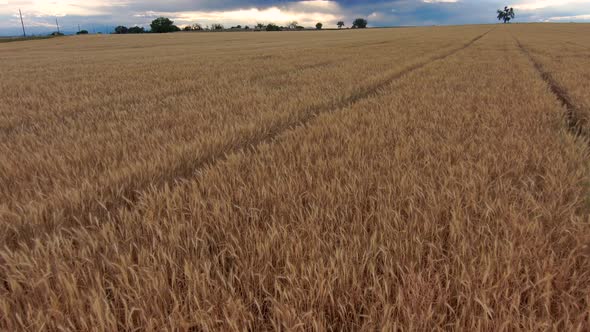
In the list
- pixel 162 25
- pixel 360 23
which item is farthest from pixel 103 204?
pixel 360 23

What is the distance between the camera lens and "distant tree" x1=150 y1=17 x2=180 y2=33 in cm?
9619

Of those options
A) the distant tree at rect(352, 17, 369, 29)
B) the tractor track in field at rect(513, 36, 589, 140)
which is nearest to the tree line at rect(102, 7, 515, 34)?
the distant tree at rect(352, 17, 369, 29)

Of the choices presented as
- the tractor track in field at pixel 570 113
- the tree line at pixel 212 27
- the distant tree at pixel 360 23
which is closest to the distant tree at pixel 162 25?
the tree line at pixel 212 27

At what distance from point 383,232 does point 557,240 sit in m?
0.84

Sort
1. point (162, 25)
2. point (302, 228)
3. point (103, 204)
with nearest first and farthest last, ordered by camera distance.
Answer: point (302, 228) → point (103, 204) → point (162, 25)

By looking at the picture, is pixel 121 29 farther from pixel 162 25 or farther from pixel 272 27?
pixel 272 27

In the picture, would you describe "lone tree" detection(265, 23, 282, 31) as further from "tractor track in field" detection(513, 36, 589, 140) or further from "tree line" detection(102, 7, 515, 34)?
"tractor track in field" detection(513, 36, 589, 140)

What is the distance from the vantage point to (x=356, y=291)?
48.8 inches

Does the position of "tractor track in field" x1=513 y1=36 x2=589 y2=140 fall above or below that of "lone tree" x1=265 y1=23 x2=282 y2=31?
below

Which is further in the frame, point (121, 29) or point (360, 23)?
point (360, 23)

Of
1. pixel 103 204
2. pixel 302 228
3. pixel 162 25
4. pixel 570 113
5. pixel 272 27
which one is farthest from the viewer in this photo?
pixel 272 27

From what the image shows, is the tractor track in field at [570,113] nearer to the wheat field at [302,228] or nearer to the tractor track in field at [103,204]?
the wheat field at [302,228]

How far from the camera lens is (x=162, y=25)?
316ft

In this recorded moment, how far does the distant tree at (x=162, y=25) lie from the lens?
96.2m
